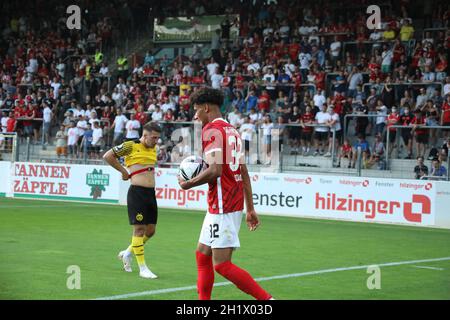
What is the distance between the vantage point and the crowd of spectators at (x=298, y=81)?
2578cm

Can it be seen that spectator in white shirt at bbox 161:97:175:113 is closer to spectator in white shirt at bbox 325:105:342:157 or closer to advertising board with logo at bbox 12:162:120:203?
advertising board with logo at bbox 12:162:120:203

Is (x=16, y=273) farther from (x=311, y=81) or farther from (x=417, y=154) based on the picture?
(x=311, y=81)

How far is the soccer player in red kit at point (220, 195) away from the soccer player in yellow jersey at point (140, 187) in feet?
11.6

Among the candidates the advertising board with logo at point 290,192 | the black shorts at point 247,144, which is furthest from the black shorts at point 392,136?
the black shorts at point 247,144

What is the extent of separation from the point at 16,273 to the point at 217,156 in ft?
15.3

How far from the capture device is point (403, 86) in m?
26.7

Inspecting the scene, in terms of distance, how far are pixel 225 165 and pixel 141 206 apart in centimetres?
404

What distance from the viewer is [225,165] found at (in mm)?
8156

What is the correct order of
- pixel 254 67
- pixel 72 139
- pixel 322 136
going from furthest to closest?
1. pixel 254 67
2. pixel 72 139
3. pixel 322 136

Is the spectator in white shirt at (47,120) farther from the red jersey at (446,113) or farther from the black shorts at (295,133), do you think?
the red jersey at (446,113)

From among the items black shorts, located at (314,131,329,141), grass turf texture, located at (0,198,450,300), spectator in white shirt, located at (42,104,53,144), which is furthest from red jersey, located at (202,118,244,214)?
spectator in white shirt, located at (42,104,53,144)

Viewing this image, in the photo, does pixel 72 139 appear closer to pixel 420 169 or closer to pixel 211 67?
pixel 211 67

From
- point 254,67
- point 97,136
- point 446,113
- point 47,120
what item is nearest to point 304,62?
point 254,67
